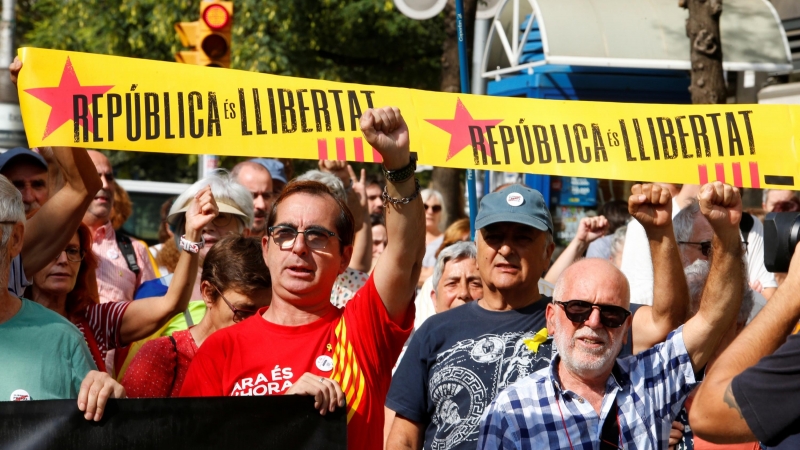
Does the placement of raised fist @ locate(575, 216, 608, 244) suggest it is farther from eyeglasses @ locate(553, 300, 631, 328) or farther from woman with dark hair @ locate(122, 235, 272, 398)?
eyeglasses @ locate(553, 300, 631, 328)

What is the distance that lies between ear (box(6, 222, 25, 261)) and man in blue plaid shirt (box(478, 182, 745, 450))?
5.03 feet

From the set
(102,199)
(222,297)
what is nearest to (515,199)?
(222,297)

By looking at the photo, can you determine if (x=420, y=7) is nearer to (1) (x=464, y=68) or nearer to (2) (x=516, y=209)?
(1) (x=464, y=68)

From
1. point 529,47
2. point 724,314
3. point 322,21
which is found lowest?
point 724,314

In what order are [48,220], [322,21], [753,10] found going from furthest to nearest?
[322,21]
[753,10]
[48,220]

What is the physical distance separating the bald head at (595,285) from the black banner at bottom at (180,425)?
85 cm

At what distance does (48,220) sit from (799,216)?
2450 mm

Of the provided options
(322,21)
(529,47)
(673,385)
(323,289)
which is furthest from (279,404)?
(322,21)

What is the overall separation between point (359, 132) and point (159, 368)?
1150mm

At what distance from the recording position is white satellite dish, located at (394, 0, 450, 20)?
9492 mm

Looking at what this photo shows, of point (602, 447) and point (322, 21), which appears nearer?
point (602, 447)

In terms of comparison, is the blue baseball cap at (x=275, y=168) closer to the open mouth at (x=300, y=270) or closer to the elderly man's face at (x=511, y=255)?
the elderly man's face at (x=511, y=255)

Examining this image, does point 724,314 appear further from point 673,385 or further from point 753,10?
point 753,10

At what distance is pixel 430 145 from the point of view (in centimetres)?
435
